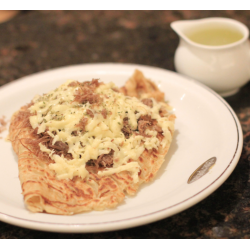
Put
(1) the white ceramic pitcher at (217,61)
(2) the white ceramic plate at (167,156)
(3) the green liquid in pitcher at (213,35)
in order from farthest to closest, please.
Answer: (3) the green liquid in pitcher at (213,35), (1) the white ceramic pitcher at (217,61), (2) the white ceramic plate at (167,156)

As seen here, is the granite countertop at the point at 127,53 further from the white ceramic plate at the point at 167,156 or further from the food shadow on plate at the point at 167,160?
the food shadow on plate at the point at 167,160

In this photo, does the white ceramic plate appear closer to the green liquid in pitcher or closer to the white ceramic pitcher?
the white ceramic pitcher

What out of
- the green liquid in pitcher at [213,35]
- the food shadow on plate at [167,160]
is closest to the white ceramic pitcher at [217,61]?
the green liquid in pitcher at [213,35]

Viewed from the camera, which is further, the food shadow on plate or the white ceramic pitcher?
the white ceramic pitcher

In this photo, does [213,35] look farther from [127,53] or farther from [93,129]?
[93,129]

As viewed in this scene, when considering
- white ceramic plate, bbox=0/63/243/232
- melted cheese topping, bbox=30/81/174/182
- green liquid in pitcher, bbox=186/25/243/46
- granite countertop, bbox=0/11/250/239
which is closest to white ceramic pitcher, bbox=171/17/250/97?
green liquid in pitcher, bbox=186/25/243/46

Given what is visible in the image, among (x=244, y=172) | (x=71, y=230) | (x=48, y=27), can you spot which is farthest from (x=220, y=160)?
(x=48, y=27)
